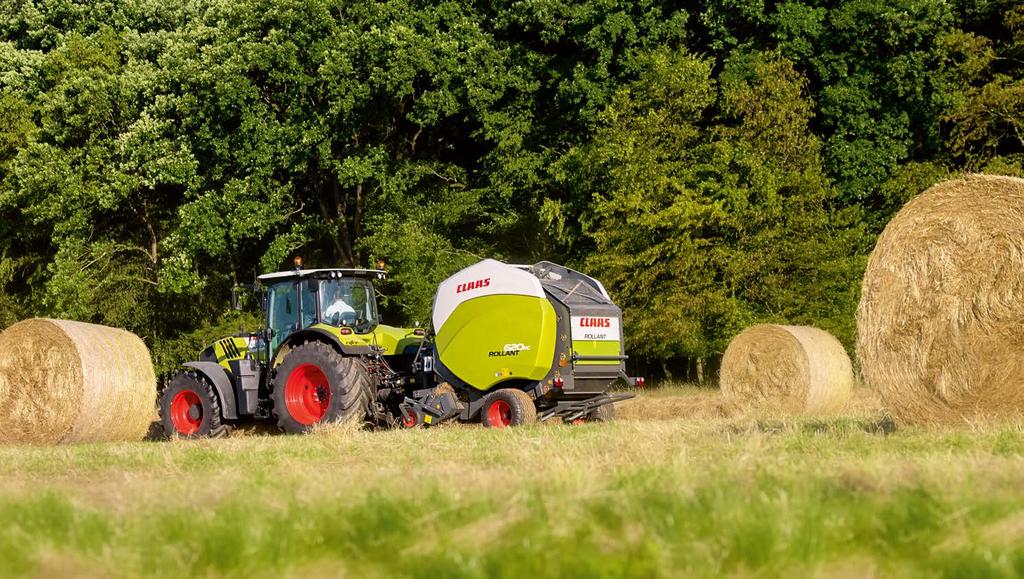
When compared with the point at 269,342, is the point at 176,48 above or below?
above

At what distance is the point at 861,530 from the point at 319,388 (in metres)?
12.7

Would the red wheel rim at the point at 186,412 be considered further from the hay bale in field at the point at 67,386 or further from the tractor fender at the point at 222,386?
the hay bale in field at the point at 67,386

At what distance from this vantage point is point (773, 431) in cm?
1334

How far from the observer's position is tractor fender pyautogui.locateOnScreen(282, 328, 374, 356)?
734 inches

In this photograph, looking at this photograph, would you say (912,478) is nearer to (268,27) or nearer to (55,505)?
(55,505)

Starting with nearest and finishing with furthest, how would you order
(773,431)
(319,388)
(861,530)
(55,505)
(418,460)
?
(861,530)
(55,505)
(418,460)
(773,431)
(319,388)

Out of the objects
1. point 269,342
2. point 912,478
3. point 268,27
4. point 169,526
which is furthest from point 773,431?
point 268,27

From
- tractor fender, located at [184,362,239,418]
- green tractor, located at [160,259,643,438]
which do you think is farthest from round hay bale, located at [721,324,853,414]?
tractor fender, located at [184,362,239,418]


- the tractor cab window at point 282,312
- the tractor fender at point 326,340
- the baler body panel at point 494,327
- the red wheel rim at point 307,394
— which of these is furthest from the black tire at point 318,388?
the baler body panel at point 494,327

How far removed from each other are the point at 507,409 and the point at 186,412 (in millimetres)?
5533

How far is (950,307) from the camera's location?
511 inches

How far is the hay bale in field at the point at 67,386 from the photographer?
17547 mm

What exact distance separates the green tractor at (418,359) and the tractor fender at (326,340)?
2cm

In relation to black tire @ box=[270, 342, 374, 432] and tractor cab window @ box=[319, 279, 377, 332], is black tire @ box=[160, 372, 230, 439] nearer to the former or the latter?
black tire @ box=[270, 342, 374, 432]
